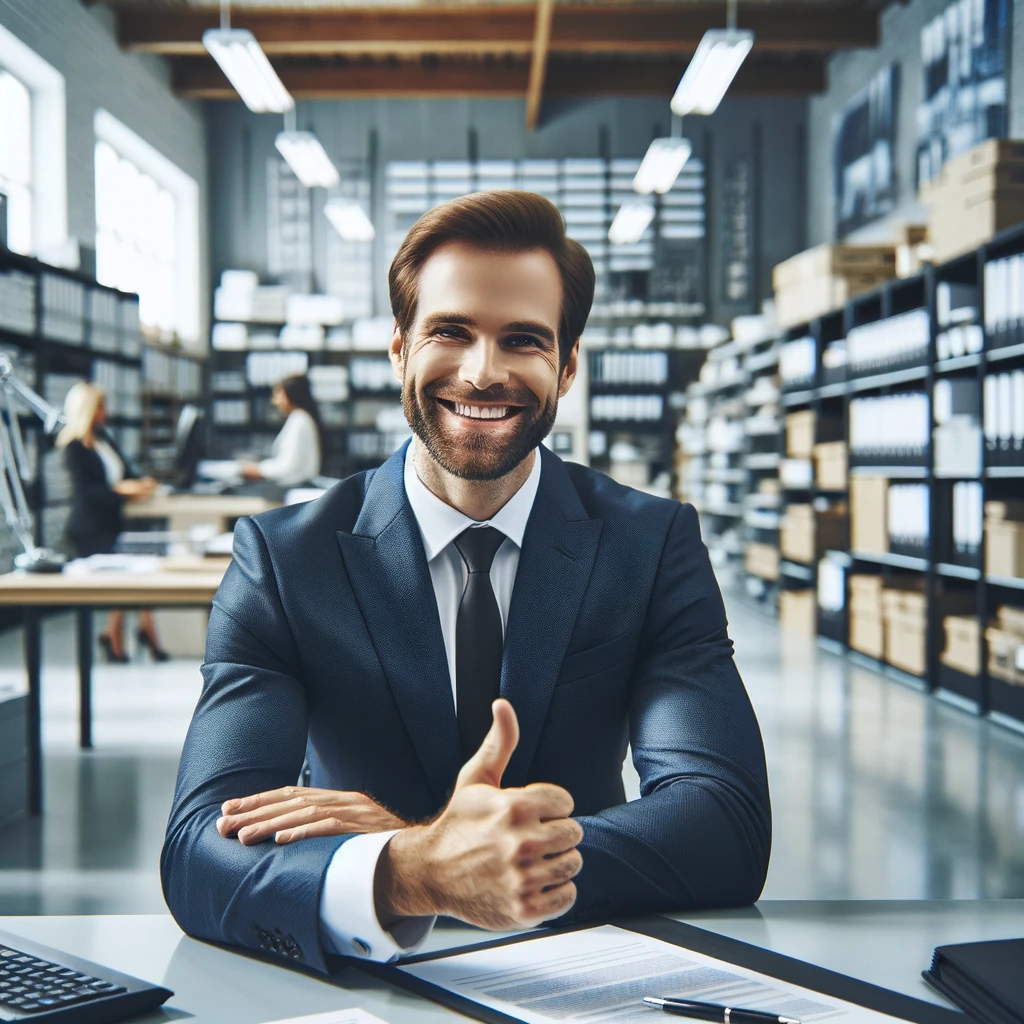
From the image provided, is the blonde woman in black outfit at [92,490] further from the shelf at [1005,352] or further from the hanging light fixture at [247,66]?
the shelf at [1005,352]

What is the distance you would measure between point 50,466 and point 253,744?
22.6ft

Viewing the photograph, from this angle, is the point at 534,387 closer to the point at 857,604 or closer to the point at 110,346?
the point at 857,604

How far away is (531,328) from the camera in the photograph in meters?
1.30

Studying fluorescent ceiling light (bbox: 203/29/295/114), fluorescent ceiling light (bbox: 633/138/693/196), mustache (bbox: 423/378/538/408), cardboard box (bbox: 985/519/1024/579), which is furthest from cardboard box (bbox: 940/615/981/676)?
fluorescent ceiling light (bbox: 203/29/295/114)

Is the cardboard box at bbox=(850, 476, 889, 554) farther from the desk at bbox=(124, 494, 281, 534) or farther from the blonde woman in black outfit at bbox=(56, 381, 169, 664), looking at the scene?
the blonde woman in black outfit at bbox=(56, 381, 169, 664)

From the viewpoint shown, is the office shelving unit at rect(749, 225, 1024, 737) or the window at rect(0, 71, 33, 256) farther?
the window at rect(0, 71, 33, 256)

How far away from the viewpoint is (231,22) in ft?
31.9

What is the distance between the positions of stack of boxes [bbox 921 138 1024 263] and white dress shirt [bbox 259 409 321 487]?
3.41 metres

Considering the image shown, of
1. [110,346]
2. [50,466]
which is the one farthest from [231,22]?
[50,466]

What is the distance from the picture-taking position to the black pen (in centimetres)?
75

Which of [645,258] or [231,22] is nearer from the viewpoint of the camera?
[231,22]

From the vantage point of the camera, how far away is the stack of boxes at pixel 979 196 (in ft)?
14.7

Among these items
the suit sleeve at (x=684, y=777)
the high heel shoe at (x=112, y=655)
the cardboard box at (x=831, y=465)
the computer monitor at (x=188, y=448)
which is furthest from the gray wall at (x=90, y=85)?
the suit sleeve at (x=684, y=777)

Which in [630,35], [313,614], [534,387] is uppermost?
[630,35]
